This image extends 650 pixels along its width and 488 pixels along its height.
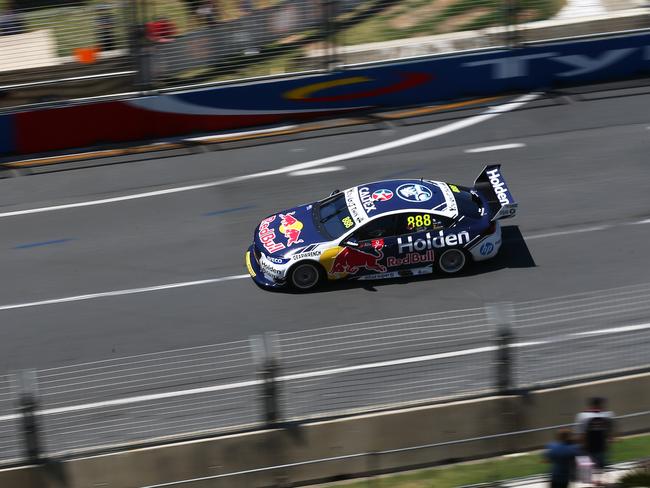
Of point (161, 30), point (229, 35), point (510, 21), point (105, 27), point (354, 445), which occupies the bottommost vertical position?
point (354, 445)

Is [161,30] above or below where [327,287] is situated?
above

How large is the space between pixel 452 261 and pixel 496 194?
133 centimetres

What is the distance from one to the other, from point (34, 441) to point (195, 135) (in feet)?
34.1

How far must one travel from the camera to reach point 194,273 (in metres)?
15.2

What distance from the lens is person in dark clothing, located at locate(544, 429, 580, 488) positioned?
32.4ft

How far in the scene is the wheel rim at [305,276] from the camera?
567 inches

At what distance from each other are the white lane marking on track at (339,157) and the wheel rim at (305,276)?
4039mm

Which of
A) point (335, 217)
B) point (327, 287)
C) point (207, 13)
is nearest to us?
point (327, 287)

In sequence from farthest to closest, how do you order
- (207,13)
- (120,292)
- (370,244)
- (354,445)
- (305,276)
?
(207,13)
(120,292)
(305,276)
(370,244)
(354,445)

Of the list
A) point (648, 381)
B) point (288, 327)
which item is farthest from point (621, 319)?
point (288, 327)

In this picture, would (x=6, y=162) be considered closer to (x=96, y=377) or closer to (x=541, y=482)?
(x=96, y=377)

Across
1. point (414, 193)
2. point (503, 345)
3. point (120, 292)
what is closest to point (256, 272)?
point (120, 292)

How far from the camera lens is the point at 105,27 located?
19.5 m

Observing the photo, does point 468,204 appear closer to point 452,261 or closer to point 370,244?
point 452,261
